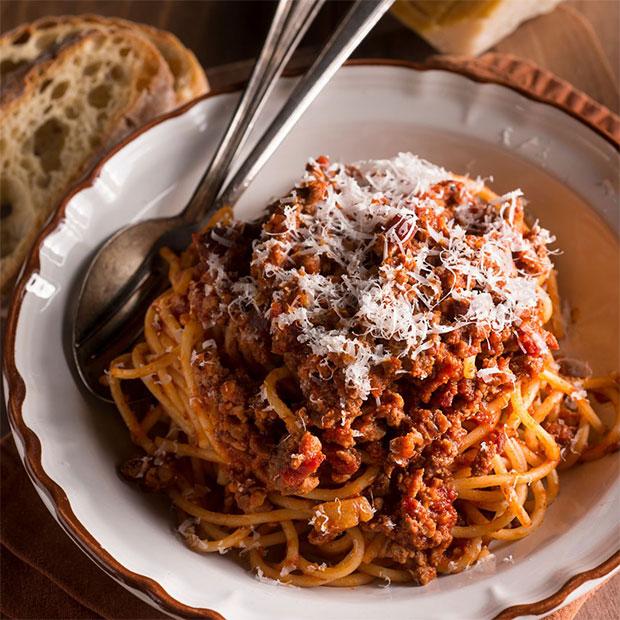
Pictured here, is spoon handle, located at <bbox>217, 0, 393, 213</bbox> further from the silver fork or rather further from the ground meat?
the ground meat

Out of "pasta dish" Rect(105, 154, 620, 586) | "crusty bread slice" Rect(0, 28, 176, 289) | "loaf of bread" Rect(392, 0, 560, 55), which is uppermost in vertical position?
"loaf of bread" Rect(392, 0, 560, 55)

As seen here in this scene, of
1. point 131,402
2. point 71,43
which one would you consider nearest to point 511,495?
point 131,402

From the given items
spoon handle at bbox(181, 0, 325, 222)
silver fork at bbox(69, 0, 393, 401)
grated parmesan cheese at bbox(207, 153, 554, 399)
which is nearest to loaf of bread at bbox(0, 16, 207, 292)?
spoon handle at bbox(181, 0, 325, 222)

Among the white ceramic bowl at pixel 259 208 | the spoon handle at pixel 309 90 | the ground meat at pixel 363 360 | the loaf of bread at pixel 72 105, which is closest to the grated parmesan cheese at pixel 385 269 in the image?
the ground meat at pixel 363 360

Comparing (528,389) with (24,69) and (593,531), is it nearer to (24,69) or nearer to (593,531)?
(593,531)

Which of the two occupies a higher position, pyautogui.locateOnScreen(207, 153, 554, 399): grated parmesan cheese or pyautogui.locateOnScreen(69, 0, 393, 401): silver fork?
pyautogui.locateOnScreen(207, 153, 554, 399): grated parmesan cheese

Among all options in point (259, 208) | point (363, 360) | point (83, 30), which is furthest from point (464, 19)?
point (363, 360)

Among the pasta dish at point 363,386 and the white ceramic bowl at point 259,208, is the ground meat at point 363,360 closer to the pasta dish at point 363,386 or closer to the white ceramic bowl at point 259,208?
the pasta dish at point 363,386
